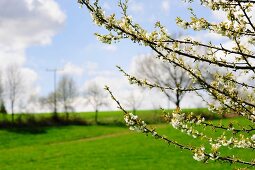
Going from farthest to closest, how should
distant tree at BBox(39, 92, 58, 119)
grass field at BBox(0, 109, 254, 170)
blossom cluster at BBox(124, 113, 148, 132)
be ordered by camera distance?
distant tree at BBox(39, 92, 58, 119), grass field at BBox(0, 109, 254, 170), blossom cluster at BBox(124, 113, 148, 132)

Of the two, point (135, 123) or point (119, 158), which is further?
point (119, 158)

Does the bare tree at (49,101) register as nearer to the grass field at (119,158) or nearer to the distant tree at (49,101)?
the distant tree at (49,101)

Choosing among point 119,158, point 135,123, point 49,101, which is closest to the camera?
point 135,123

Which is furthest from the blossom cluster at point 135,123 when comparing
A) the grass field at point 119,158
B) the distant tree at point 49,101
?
the distant tree at point 49,101

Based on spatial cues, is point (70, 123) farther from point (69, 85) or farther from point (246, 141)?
point (246, 141)

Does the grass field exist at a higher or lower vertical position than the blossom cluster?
lower

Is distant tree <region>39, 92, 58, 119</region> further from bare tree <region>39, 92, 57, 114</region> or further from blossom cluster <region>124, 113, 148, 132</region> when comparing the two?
blossom cluster <region>124, 113, 148, 132</region>

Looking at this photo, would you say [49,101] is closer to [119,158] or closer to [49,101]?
[49,101]

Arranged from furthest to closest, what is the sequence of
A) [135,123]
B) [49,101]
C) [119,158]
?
[49,101], [119,158], [135,123]

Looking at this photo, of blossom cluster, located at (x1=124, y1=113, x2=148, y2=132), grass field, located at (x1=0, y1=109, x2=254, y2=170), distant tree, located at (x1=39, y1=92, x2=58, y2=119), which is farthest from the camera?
distant tree, located at (x1=39, y1=92, x2=58, y2=119)

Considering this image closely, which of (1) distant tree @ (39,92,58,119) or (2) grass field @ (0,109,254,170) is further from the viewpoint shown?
(1) distant tree @ (39,92,58,119)

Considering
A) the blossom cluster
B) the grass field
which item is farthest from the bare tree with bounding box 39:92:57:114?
the blossom cluster

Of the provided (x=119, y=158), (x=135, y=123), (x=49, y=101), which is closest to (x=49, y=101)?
(x=49, y=101)

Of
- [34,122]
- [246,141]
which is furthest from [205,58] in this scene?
[34,122]
